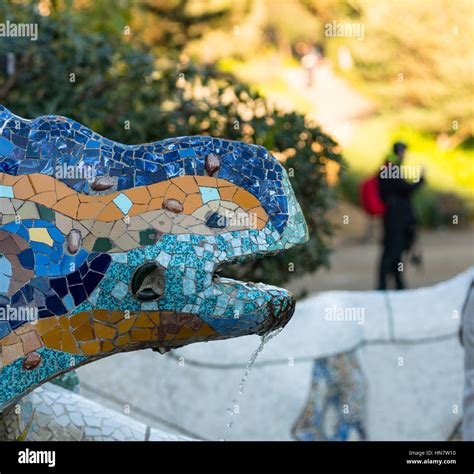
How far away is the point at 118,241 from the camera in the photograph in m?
2.65

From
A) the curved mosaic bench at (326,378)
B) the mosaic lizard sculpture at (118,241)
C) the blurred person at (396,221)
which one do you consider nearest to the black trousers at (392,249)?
the blurred person at (396,221)

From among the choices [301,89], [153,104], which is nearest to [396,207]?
[153,104]

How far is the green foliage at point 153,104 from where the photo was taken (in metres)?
6.19

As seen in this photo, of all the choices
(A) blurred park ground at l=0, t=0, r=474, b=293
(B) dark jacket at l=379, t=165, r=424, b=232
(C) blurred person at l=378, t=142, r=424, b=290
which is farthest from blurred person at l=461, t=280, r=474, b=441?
(B) dark jacket at l=379, t=165, r=424, b=232

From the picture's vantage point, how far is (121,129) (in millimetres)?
6301

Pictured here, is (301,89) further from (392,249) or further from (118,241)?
(118,241)

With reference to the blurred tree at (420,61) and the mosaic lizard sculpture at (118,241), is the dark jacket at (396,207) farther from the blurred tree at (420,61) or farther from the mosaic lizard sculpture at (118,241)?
the blurred tree at (420,61)

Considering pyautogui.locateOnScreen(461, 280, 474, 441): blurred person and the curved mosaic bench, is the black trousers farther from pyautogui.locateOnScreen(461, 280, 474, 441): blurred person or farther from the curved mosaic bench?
pyautogui.locateOnScreen(461, 280, 474, 441): blurred person

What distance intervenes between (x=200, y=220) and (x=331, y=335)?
127 inches

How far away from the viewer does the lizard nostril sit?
2.66 meters

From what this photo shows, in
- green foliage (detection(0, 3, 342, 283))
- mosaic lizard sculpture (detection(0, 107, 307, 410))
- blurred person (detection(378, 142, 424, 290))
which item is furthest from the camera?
blurred person (detection(378, 142, 424, 290))

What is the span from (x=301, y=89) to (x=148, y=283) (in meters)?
27.0

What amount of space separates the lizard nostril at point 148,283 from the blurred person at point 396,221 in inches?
291

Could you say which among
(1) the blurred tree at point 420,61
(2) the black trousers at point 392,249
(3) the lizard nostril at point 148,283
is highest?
(1) the blurred tree at point 420,61
